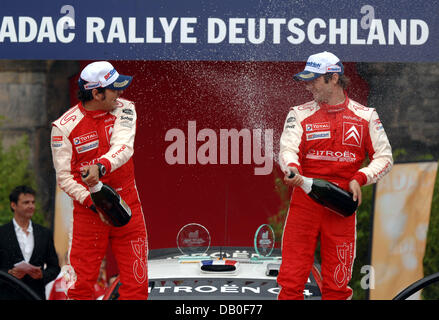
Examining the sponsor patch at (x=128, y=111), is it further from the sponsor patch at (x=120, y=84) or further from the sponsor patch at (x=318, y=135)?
the sponsor patch at (x=318, y=135)

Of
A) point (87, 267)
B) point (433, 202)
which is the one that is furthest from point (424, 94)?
point (87, 267)

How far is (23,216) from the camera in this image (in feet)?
15.0

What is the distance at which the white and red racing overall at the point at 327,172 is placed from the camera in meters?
3.91

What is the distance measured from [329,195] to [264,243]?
89 centimetres

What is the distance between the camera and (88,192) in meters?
3.85

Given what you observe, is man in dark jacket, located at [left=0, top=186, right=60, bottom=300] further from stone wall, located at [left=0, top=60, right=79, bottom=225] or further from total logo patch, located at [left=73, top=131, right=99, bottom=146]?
total logo patch, located at [left=73, top=131, right=99, bottom=146]

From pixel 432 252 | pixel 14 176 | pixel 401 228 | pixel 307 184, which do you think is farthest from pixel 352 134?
pixel 14 176

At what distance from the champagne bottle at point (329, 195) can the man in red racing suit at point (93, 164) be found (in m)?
0.95

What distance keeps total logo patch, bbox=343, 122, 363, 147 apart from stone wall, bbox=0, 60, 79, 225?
2141mm

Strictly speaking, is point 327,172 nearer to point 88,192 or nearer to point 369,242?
point 88,192
